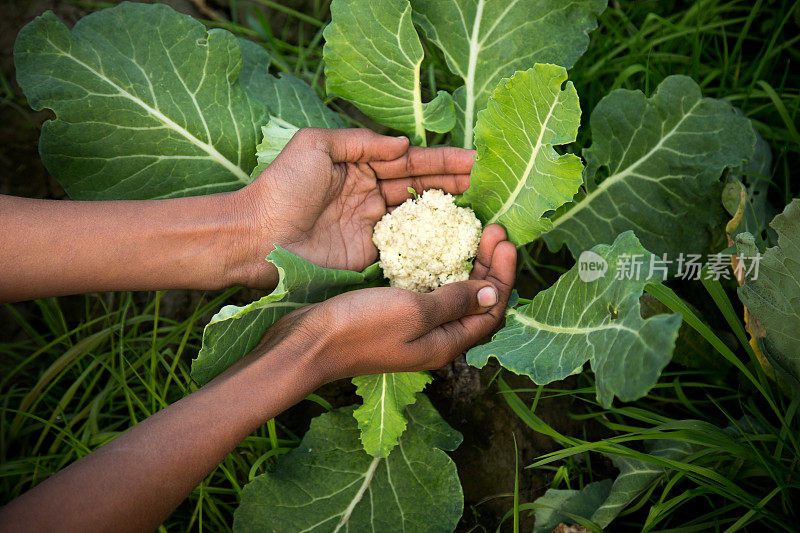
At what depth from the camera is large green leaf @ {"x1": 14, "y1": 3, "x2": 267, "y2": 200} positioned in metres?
1.90

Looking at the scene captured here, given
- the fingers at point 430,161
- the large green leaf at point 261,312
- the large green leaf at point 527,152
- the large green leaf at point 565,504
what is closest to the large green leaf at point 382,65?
the fingers at point 430,161

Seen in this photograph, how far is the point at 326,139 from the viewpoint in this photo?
1.85 metres

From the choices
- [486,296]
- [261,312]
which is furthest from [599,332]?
[261,312]

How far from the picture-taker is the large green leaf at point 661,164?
1.92 m

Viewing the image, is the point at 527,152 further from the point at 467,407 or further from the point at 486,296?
the point at 467,407

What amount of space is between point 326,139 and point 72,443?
1.36 m

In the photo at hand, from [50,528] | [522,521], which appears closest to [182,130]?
[50,528]

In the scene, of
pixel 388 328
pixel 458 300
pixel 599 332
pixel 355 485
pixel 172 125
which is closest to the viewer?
pixel 599 332

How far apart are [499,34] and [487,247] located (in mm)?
735

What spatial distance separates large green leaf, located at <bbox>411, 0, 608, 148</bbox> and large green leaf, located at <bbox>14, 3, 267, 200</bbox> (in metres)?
0.70

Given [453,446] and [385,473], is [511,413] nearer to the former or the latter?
[453,446]

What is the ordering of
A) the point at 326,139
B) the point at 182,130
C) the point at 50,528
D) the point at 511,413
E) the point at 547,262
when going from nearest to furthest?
the point at 50,528
the point at 326,139
the point at 182,130
the point at 511,413
the point at 547,262

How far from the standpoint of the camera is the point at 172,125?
2.00 metres

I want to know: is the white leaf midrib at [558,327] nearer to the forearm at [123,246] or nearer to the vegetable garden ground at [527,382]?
the vegetable garden ground at [527,382]
